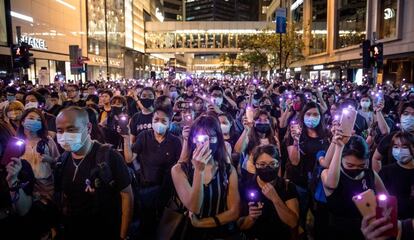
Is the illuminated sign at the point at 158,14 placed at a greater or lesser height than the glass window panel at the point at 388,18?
greater

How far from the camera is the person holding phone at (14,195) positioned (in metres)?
3.46

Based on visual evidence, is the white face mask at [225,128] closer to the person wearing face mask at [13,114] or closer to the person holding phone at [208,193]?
the person holding phone at [208,193]

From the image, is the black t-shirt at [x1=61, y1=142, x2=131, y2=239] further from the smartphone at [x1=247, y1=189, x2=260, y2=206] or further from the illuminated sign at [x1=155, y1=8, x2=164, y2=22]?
the illuminated sign at [x1=155, y1=8, x2=164, y2=22]

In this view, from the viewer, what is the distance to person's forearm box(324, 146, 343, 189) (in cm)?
387

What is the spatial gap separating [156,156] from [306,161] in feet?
6.36

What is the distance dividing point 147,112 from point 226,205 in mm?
4105

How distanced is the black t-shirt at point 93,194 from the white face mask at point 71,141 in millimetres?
123

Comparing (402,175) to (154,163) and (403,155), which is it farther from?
(154,163)

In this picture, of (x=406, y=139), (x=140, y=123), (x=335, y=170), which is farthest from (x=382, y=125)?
(x=140, y=123)

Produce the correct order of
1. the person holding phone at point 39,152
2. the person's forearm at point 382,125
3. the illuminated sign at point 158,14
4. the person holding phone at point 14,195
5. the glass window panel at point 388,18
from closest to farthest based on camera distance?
the person holding phone at point 14,195, the person holding phone at point 39,152, the person's forearm at point 382,125, the glass window panel at point 388,18, the illuminated sign at point 158,14

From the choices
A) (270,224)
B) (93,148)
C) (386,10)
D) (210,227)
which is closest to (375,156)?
(270,224)

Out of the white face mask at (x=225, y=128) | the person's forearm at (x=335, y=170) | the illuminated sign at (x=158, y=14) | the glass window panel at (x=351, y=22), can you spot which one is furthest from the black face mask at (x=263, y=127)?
the illuminated sign at (x=158, y=14)

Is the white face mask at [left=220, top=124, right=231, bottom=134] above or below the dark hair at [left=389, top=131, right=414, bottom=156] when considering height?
below

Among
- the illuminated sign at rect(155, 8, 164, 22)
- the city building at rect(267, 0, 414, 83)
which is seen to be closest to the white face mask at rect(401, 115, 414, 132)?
the city building at rect(267, 0, 414, 83)
